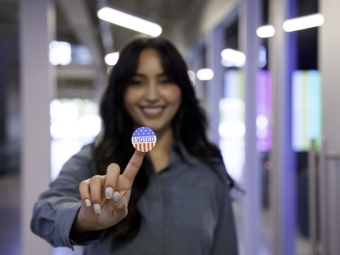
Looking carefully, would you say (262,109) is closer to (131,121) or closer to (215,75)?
(215,75)

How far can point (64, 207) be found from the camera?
3.65 feet

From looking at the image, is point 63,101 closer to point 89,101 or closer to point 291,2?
point 89,101

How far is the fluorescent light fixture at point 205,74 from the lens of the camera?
23.1 ft

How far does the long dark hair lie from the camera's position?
4.33ft

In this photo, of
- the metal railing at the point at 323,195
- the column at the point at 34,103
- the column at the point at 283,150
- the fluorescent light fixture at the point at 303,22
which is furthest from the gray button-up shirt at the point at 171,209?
the column at the point at 34,103

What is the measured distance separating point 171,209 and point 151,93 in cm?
34

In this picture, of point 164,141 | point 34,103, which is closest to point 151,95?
point 164,141

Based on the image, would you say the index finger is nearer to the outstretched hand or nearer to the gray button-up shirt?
the outstretched hand

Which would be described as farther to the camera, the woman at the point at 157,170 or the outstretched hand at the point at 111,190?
the woman at the point at 157,170

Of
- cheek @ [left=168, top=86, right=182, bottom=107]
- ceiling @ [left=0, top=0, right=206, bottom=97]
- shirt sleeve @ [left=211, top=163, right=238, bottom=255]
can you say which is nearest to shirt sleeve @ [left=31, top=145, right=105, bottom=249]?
cheek @ [left=168, top=86, right=182, bottom=107]

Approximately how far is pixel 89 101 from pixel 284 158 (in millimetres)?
24475

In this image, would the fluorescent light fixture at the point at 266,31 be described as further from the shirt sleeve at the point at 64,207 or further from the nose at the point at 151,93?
the shirt sleeve at the point at 64,207

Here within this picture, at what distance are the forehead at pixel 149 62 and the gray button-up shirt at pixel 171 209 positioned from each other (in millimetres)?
256

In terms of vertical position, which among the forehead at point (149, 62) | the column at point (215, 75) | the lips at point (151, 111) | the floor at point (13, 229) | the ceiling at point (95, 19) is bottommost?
the floor at point (13, 229)
